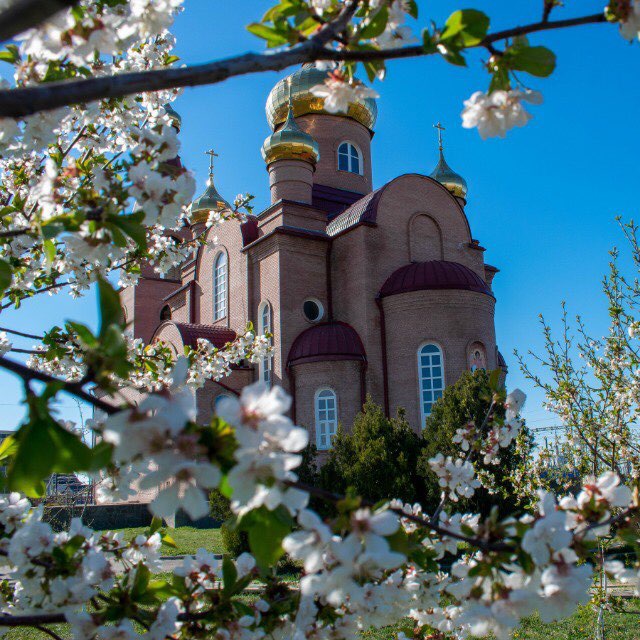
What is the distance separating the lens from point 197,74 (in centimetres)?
142

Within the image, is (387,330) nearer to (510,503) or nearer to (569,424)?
(510,503)

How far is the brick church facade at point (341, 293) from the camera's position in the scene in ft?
53.5

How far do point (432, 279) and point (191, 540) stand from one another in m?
8.26

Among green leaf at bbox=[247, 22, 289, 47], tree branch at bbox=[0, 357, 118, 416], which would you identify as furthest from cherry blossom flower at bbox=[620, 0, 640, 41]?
tree branch at bbox=[0, 357, 118, 416]

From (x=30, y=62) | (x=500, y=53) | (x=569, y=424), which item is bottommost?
(x=569, y=424)

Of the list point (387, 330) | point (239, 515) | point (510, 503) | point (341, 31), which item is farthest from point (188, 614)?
point (387, 330)

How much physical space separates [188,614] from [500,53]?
179cm

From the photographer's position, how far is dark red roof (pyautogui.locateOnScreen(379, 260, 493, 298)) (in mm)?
16516

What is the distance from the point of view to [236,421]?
1136 mm

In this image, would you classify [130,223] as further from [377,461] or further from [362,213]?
[362,213]

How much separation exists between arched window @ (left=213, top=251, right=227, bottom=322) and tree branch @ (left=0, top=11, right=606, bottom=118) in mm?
18809

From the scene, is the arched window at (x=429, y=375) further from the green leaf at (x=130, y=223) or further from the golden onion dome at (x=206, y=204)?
the green leaf at (x=130, y=223)

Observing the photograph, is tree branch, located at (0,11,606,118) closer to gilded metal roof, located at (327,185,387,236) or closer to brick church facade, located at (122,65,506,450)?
brick church facade, located at (122,65,506,450)

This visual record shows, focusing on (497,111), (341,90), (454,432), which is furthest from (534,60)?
(454,432)
